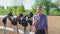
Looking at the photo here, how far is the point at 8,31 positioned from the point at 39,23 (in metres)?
2.86

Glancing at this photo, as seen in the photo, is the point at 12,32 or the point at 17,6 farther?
the point at 17,6

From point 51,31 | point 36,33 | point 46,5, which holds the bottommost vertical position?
point 46,5

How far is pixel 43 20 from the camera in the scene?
4.31 metres

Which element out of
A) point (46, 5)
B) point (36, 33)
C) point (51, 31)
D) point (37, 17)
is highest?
point (37, 17)

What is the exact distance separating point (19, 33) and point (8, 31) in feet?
3.73

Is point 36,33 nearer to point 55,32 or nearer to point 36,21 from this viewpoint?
point 36,21

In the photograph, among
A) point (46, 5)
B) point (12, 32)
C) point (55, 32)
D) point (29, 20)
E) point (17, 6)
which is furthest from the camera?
point (46, 5)

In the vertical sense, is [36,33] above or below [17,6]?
above

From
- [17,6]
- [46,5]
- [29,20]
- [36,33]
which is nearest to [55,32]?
[29,20]

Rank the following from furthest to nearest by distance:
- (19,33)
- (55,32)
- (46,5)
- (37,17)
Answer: (46,5) → (55,32) → (19,33) → (37,17)

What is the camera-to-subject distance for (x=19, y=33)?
5984 mm

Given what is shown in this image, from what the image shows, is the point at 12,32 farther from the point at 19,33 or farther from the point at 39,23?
the point at 39,23

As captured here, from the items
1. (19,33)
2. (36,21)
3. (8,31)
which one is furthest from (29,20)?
(8,31)

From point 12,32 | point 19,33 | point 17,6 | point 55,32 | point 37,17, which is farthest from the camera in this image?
point 17,6
